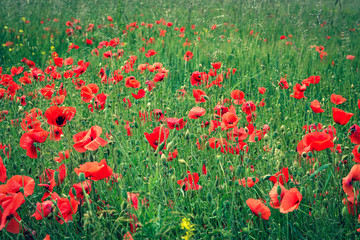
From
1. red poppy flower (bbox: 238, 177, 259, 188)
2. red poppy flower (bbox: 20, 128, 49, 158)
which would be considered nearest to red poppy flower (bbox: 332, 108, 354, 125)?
red poppy flower (bbox: 238, 177, 259, 188)

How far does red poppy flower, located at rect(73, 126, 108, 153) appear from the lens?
111cm

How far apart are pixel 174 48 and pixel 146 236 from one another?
3383 millimetres

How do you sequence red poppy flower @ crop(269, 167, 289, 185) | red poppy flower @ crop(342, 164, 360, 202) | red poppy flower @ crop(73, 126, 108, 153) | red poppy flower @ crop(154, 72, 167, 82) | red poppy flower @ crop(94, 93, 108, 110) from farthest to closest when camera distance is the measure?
red poppy flower @ crop(154, 72, 167, 82)
red poppy flower @ crop(94, 93, 108, 110)
red poppy flower @ crop(269, 167, 289, 185)
red poppy flower @ crop(73, 126, 108, 153)
red poppy flower @ crop(342, 164, 360, 202)

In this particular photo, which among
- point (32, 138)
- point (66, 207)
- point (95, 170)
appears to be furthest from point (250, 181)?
point (32, 138)

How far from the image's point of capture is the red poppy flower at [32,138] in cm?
128

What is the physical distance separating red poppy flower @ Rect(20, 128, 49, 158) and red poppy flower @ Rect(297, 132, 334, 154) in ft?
3.57

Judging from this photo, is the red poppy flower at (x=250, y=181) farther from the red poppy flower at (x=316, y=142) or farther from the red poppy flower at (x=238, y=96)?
the red poppy flower at (x=238, y=96)

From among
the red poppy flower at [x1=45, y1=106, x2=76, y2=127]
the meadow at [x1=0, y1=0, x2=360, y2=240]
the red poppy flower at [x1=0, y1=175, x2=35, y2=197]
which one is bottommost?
the meadow at [x1=0, y1=0, x2=360, y2=240]

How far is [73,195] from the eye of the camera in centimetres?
115

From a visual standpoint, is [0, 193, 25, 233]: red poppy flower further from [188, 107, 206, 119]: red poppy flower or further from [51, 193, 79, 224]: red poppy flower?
[188, 107, 206, 119]: red poppy flower

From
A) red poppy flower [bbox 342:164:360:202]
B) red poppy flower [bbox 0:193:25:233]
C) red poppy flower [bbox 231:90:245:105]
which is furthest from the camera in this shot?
red poppy flower [bbox 231:90:245:105]

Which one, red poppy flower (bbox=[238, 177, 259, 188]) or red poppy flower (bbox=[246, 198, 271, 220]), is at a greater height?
red poppy flower (bbox=[246, 198, 271, 220])

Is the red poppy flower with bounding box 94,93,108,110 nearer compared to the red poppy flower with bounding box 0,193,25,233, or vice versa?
the red poppy flower with bounding box 0,193,25,233

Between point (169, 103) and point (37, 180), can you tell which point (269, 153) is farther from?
point (37, 180)
